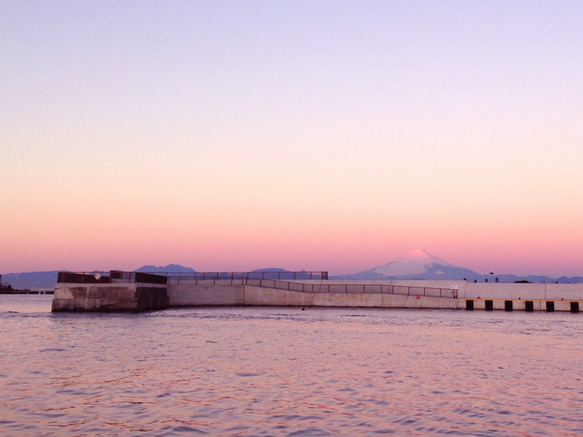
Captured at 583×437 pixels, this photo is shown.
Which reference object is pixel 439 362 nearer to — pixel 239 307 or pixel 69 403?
pixel 69 403

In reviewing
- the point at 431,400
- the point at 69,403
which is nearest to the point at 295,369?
the point at 431,400

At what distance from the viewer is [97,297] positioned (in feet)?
235

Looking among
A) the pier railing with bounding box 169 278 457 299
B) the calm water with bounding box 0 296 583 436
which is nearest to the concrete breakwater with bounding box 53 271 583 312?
the pier railing with bounding box 169 278 457 299

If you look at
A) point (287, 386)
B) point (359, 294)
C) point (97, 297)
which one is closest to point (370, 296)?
point (359, 294)

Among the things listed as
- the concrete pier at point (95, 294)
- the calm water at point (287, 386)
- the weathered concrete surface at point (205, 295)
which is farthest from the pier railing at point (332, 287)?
the calm water at point (287, 386)

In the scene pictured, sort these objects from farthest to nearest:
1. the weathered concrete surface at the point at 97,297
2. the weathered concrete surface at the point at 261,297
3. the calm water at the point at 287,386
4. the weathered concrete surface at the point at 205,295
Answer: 1. the weathered concrete surface at the point at 205,295
2. the weathered concrete surface at the point at 261,297
3. the weathered concrete surface at the point at 97,297
4. the calm water at the point at 287,386

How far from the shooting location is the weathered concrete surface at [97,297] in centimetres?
7119

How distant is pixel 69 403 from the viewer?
17.6m

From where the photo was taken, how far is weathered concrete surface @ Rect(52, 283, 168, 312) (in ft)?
234

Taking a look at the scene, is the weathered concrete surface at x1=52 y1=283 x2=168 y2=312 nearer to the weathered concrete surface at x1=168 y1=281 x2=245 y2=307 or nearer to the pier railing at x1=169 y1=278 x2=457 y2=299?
the weathered concrete surface at x1=168 y1=281 x2=245 y2=307

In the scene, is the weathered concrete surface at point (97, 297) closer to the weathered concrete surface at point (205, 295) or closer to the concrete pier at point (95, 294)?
the concrete pier at point (95, 294)

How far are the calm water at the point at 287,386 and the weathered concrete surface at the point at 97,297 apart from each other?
30309 mm

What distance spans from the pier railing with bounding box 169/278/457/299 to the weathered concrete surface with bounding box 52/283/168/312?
2052cm

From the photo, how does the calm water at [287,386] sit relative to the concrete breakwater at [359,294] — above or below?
below
